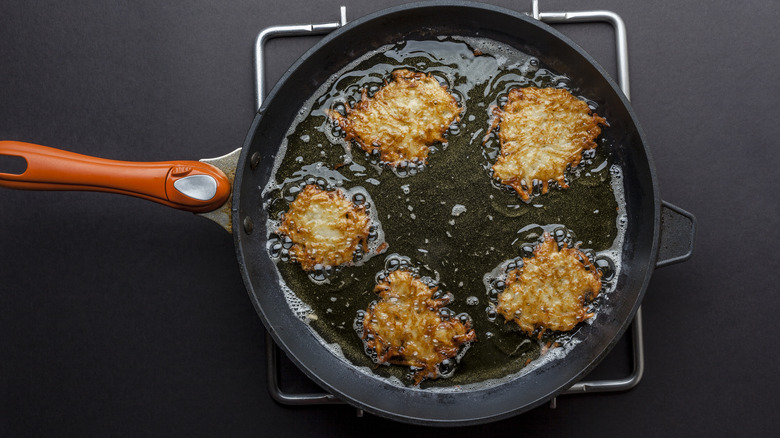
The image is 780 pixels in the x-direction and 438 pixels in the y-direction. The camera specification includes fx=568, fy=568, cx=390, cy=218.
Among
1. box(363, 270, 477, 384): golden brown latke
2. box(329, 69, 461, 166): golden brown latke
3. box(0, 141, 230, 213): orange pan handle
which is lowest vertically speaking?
box(363, 270, 477, 384): golden brown latke

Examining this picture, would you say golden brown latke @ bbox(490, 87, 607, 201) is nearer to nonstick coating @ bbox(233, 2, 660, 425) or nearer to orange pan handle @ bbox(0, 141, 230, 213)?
nonstick coating @ bbox(233, 2, 660, 425)

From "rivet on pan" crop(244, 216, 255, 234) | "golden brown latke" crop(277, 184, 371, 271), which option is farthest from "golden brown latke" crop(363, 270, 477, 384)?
"rivet on pan" crop(244, 216, 255, 234)

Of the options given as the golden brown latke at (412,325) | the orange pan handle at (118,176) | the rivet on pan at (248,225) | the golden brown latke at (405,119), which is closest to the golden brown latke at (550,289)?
the golden brown latke at (412,325)

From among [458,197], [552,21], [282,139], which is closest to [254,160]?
[282,139]

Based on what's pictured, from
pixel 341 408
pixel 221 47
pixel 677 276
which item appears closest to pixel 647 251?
pixel 677 276

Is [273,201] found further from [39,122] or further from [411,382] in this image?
[39,122]

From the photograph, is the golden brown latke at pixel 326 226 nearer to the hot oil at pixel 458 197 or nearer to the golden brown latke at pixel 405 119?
the hot oil at pixel 458 197
